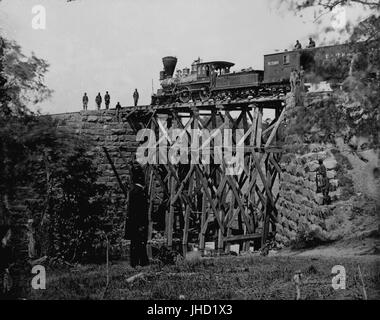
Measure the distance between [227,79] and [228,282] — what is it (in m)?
10.2

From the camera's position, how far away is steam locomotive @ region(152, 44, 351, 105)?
1443 cm

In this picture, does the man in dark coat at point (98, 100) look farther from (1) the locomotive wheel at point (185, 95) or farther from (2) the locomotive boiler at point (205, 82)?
(1) the locomotive wheel at point (185, 95)

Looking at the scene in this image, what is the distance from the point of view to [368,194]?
8367 mm

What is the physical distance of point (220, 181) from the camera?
42.4 ft

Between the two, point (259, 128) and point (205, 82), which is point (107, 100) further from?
point (259, 128)

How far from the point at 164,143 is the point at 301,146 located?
5653mm

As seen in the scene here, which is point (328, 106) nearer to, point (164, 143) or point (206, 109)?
point (206, 109)

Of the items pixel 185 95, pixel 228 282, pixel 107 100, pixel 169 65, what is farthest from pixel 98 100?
pixel 228 282

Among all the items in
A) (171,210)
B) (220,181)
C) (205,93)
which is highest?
(205,93)

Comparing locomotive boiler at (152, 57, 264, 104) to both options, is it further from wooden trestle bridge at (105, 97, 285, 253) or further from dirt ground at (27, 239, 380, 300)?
dirt ground at (27, 239, 380, 300)

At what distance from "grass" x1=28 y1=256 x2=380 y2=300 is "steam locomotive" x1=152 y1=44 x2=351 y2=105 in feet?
20.9

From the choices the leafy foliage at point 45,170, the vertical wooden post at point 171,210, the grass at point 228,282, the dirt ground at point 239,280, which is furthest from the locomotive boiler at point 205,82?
the grass at point 228,282

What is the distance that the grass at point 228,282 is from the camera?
6141 millimetres

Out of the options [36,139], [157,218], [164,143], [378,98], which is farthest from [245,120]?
[378,98]
